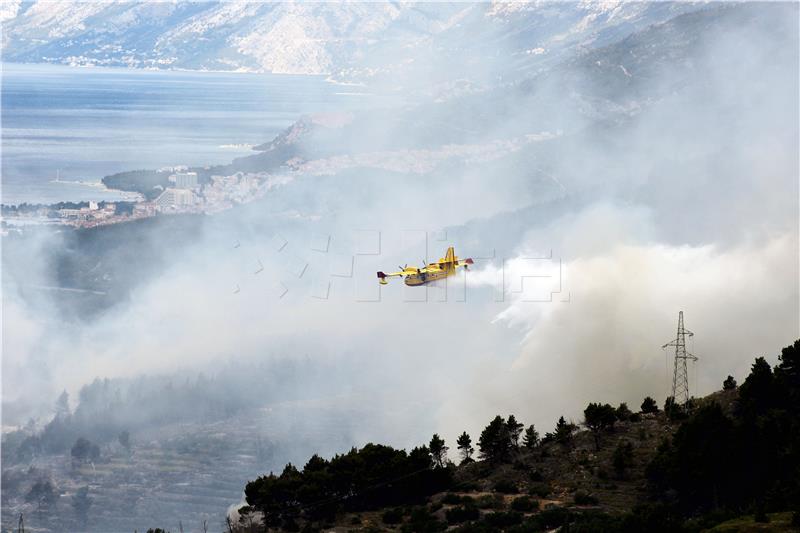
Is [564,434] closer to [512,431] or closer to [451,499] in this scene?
[512,431]

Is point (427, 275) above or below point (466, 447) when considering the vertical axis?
above

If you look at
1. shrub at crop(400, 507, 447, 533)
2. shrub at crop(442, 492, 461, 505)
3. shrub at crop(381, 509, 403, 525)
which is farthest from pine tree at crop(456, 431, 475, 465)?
shrub at crop(381, 509, 403, 525)

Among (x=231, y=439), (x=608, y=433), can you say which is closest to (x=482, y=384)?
(x=231, y=439)

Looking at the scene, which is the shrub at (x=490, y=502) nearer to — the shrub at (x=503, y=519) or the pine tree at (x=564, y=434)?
the shrub at (x=503, y=519)

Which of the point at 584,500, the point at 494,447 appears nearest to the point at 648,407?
the point at 494,447

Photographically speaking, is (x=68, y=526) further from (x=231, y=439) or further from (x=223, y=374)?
(x=223, y=374)

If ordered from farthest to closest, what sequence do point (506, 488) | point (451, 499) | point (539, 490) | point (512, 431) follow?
point (512, 431) → point (506, 488) → point (451, 499) → point (539, 490)

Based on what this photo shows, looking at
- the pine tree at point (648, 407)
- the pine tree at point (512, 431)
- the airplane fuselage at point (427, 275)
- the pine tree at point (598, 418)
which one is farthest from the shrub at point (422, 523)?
the airplane fuselage at point (427, 275)
